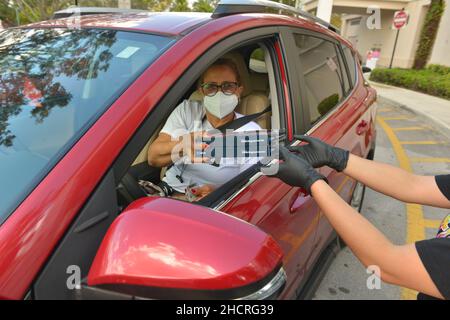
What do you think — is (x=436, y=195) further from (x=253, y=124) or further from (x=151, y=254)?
(x=151, y=254)

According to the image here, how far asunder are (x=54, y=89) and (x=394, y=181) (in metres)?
1.54

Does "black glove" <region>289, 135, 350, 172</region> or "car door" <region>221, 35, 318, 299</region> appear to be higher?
"black glove" <region>289, 135, 350, 172</region>

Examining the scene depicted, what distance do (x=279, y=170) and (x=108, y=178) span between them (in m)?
0.72

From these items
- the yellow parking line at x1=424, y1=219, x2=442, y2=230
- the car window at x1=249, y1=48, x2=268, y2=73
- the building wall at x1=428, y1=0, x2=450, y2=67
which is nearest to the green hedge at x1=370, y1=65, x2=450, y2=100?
the building wall at x1=428, y1=0, x2=450, y2=67

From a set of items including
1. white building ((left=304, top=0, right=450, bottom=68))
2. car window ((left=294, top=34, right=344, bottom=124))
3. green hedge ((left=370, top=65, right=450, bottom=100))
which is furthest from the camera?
white building ((left=304, top=0, right=450, bottom=68))

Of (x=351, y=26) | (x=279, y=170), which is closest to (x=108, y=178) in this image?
(x=279, y=170)

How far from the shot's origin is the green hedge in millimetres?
10781

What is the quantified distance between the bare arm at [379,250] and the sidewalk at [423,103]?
23.4 ft

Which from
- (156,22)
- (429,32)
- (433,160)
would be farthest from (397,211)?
(429,32)

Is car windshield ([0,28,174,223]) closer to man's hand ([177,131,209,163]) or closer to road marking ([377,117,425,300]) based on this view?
man's hand ([177,131,209,163])

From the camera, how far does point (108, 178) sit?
105 cm

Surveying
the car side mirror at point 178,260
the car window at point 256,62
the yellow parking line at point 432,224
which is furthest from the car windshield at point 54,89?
the yellow parking line at point 432,224

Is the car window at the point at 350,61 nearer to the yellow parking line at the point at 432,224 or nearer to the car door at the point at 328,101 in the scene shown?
the car door at the point at 328,101

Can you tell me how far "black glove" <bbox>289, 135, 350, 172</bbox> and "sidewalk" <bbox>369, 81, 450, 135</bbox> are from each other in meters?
6.63
